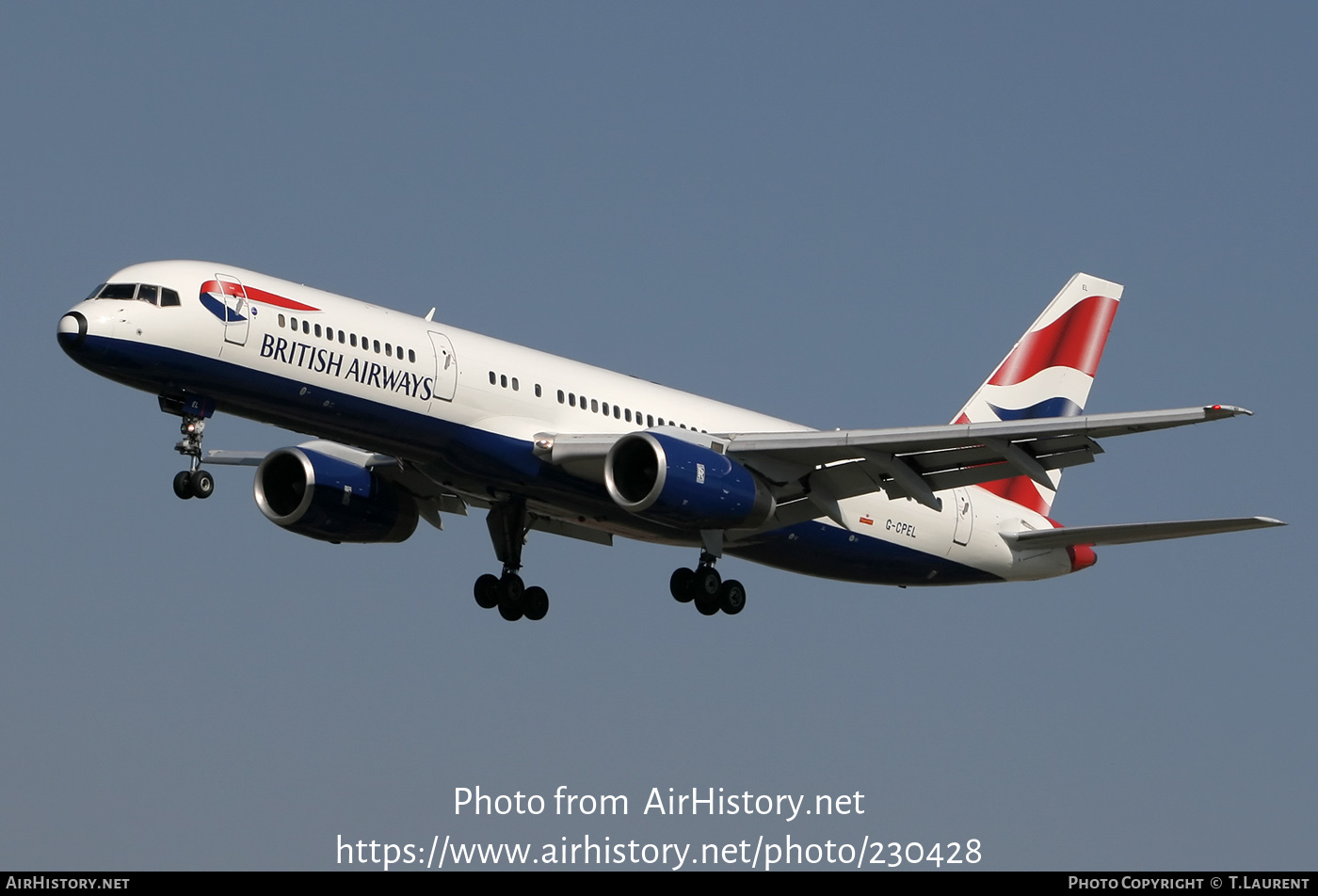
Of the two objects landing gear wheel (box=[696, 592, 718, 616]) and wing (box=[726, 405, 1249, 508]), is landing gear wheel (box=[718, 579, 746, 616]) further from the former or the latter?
wing (box=[726, 405, 1249, 508])

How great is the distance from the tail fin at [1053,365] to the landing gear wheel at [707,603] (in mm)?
9209

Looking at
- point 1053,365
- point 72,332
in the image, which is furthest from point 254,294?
point 1053,365

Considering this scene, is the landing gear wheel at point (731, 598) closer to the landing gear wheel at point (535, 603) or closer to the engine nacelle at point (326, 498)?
the landing gear wheel at point (535, 603)

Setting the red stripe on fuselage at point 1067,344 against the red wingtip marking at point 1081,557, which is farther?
the red stripe on fuselage at point 1067,344

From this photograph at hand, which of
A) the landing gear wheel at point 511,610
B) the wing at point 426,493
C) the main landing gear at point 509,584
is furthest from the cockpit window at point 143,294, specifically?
the landing gear wheel at point 511,610

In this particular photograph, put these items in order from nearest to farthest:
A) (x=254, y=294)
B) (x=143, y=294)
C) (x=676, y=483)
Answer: (x=143, y=294)
(x=254, y=294)
(x=676, y=483)

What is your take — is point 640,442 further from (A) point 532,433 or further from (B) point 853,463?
(B) point 853,463

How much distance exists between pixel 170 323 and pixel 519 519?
977cm

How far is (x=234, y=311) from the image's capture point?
101 feet

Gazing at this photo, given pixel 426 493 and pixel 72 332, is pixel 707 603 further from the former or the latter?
pixel 72 332

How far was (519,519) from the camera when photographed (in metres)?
37.7

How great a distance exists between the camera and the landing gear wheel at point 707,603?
119 feet

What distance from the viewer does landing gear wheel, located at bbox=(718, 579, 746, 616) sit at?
36.3 metres

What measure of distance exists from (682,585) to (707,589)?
575 mm
